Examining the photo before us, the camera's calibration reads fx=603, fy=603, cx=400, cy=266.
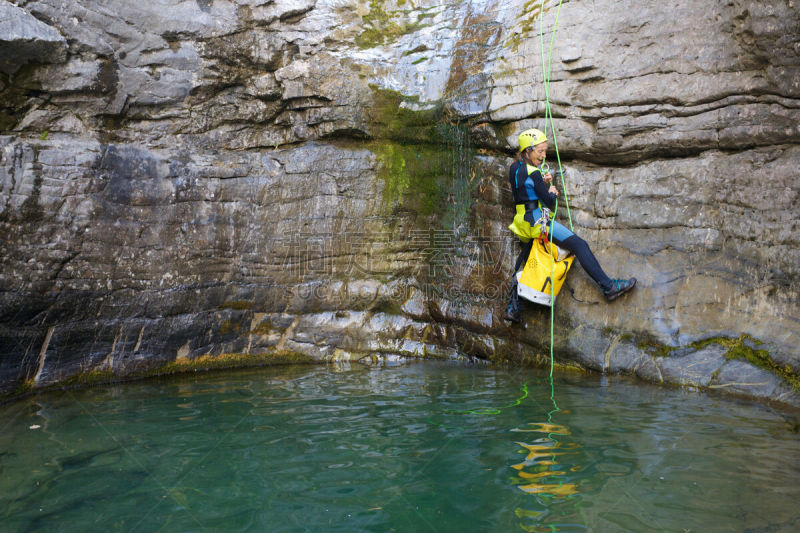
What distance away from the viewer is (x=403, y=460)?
4.28 m

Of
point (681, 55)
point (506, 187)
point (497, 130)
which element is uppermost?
point (681, 55)

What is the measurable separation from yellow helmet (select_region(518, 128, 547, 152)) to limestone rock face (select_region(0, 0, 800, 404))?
48 cm

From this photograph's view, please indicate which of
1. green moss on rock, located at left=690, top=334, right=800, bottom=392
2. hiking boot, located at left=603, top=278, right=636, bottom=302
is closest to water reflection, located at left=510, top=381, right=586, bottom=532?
hiking boot, located at left=603, top=278, right=636, bottom=302

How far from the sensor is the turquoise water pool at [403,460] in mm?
3424

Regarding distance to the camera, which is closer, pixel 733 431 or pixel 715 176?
pixel 733 431

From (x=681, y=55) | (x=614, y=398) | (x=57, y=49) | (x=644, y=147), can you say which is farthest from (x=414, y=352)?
(x=57, y=49)

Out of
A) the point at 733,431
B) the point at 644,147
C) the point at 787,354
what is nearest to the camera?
the point at 733,431

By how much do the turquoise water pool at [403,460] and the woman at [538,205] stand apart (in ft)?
3.51

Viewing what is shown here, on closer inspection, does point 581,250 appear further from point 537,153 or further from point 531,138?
point 531,138

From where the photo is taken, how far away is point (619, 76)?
6754 millimetres

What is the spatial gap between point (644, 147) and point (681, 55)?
100cm

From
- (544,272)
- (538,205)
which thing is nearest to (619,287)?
→ (544,272)

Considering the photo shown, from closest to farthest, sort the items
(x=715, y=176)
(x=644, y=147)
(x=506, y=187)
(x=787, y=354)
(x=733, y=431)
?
(x=733, y=431)
(x=787, y=354)
(x=715, y=176)
(x=644, y=147)
(x=506, y=187)

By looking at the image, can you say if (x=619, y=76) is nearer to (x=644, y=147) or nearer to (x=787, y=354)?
(x=644, y=147)
